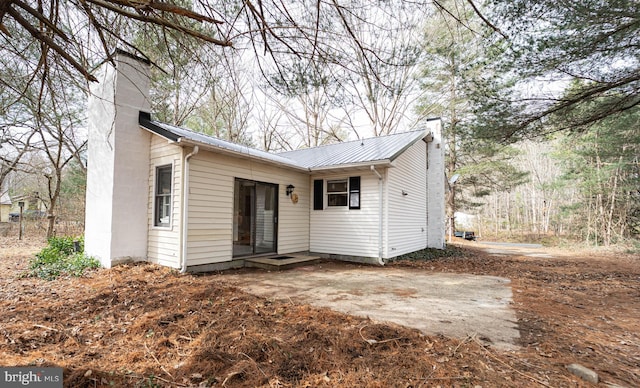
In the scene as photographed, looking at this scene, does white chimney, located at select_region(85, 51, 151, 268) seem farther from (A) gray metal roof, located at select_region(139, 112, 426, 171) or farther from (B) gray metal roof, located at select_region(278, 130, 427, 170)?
(B) gray metal roof, located at select_region(278, 130, 427, 170)

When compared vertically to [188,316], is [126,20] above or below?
above

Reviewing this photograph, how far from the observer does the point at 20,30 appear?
298cm

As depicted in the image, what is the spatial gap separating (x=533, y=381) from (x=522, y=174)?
16.3 meters

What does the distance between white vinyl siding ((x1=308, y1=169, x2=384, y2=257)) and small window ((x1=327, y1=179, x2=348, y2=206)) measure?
12 cm

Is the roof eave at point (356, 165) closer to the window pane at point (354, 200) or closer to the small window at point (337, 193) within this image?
the small window at point (337, 193)

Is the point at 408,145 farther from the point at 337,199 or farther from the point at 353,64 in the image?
the point at 353,64

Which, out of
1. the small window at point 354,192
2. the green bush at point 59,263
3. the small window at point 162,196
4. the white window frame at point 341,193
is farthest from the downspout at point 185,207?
the small window at point 354,192

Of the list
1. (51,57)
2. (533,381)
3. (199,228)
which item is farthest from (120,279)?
(533,381)

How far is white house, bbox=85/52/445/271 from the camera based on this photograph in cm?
593

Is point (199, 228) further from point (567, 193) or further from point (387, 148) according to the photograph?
point (567, 193)

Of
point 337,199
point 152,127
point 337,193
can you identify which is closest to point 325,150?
point 337,193

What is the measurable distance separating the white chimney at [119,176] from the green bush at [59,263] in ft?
0.77

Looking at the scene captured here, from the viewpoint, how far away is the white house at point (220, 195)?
593 cm

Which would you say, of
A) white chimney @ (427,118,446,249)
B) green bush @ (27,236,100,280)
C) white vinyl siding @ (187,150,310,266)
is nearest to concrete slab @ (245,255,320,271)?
white vinyl siding @ (187,150,310,266)
